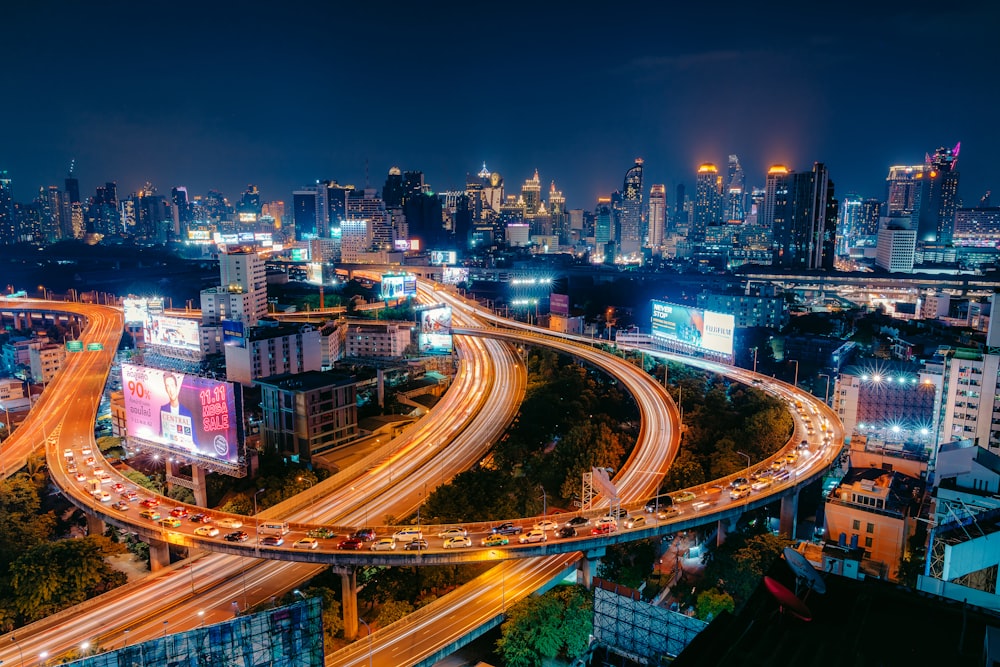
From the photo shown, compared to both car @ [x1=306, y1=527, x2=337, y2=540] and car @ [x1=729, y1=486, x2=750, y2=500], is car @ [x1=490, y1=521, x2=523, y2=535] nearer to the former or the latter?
car @ [x1=306, y1=527, x2=337, y2=540]

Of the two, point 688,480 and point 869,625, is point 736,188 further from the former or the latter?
point 869,625

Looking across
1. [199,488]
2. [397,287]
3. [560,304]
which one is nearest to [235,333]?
[199,488]

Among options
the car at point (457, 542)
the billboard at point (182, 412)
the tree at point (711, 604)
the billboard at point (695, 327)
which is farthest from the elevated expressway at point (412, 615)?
the billboard at point (695, 327)

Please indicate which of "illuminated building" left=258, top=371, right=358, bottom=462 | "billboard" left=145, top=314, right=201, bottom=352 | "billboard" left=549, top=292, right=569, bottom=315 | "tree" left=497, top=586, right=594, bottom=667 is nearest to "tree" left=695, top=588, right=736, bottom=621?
"tree" left=497, top=586, right=594, bottom=667

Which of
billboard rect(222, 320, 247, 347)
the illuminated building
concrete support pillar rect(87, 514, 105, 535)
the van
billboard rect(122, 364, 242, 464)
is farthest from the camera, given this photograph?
billboard rect(222, 320, 247, 347)

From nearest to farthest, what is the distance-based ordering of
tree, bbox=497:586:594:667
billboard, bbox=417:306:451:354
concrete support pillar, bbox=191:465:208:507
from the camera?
tree, bbox=497:586:594:667 → concrete support pillar, bbox=191:465:208:507 → billboard, bbox=417:306:451:354

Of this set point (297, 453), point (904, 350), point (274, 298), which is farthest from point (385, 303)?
point (904, 350)

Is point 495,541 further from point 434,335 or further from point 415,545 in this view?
point 434,335
